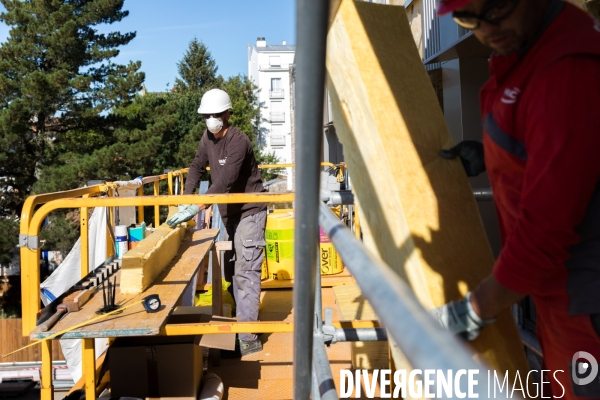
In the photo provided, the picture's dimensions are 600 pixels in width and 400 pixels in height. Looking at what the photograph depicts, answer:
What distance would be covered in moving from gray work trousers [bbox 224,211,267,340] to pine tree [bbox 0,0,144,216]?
62.3 ft

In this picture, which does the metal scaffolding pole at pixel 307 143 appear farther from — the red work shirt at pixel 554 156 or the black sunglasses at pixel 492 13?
the black sunglasses at pixel 492 13

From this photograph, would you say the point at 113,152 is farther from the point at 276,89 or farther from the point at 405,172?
the point at 276,89

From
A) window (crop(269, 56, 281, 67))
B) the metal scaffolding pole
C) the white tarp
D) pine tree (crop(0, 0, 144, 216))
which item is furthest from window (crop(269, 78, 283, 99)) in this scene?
the metal scaffolding pole

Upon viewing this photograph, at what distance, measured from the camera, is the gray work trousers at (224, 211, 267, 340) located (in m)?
5.40

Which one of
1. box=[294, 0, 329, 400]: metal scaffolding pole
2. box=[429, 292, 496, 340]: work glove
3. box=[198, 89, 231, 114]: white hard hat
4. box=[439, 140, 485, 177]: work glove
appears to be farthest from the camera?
box=[198, 89, 231, 114]: white hard hat

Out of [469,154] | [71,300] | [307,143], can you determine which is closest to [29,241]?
[71,300]

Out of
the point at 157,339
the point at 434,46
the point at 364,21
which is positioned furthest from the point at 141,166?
the point at 364,21

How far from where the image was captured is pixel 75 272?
6.21 metres

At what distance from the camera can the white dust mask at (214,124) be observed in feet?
18.6

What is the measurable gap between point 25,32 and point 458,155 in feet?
82.2

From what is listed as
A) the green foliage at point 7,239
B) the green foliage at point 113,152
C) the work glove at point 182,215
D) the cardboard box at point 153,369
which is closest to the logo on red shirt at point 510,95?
the cardboard box at point 153,369

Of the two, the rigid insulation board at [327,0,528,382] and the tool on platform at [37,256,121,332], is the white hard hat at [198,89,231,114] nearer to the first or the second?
the tool on platform at [37,256,121,332]

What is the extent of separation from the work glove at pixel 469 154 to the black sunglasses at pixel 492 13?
1.86 feet

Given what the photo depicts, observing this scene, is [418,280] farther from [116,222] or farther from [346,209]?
[346,209]
